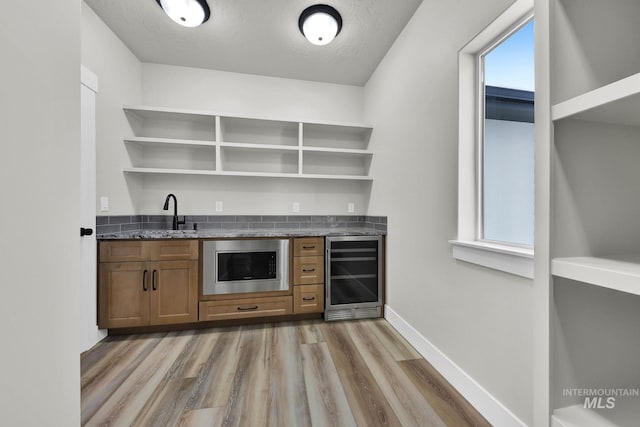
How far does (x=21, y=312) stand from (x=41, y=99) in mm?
461

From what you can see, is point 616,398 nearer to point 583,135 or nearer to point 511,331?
point 583,135

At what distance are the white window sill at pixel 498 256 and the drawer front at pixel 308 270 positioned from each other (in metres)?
1.37

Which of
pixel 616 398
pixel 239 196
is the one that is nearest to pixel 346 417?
pixel 616 398

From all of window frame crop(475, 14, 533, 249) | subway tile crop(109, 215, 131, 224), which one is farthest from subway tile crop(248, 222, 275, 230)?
window frame crop(475, 14, 533, 249)

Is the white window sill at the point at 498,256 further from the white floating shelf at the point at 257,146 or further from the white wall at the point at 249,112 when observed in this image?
the white floating shelf at the point at 257,146

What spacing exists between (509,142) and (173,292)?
2.82 m

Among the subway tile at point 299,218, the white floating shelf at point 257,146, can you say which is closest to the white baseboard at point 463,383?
the subway tile at point 299,218

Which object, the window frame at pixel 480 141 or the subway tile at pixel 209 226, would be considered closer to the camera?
the window frame at pixel 480 141

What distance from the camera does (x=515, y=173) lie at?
144 centimetres

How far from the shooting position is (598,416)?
1.71 feet

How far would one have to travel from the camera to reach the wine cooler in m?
2.71

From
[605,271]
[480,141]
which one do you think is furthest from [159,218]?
[605,271]

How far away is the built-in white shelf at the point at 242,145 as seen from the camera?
2816 millimetres

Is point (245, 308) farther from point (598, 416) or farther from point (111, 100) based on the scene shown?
point (598, 416)
